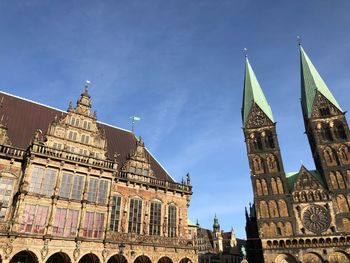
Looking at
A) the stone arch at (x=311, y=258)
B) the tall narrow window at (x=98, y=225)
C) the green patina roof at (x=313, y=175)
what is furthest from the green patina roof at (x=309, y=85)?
the tall narrow window at (x=98, y=225)

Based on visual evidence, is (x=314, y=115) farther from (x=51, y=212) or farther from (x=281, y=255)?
(x=51, y=212)

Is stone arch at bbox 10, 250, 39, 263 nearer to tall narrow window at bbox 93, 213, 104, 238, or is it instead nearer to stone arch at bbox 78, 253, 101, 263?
stone arch at bbox 78, 253, 101, 263

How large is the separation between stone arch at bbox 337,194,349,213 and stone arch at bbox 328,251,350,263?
558 centimetres

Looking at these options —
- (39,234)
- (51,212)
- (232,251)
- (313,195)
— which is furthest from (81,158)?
(232,251)

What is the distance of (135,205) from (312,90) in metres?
40.4

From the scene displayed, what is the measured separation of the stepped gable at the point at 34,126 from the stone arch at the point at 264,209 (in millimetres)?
18737

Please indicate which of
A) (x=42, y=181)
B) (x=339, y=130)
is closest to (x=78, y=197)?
(x=42, y=181)

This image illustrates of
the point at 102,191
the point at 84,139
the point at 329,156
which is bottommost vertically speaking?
the point at 102,191

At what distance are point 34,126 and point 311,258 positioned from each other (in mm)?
38588

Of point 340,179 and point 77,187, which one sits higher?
point 340,179

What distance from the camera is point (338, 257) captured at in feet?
123

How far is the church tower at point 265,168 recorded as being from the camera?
136 feet

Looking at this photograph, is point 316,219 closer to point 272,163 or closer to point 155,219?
point 272,163

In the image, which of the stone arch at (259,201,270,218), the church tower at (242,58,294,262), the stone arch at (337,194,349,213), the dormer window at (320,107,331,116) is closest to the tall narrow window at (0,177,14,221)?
the church tower at (242,58,294,262)
